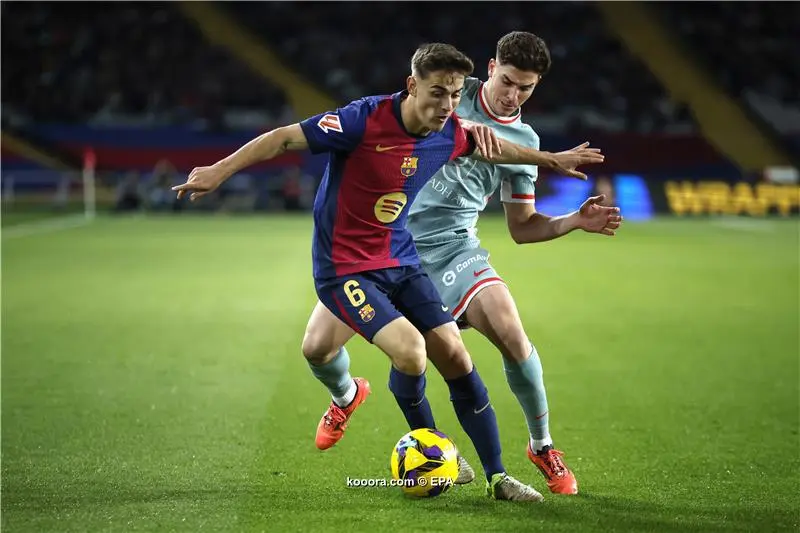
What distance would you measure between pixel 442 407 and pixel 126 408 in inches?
76.6

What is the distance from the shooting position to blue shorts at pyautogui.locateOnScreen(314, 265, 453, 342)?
503 cm

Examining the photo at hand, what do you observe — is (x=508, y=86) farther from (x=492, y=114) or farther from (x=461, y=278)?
(x=461, y=278)

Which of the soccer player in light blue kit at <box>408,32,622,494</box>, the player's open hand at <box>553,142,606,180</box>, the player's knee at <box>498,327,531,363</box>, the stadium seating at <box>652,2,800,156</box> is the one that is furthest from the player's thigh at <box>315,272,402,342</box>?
the stadium seating at <box>652,2,800,156</box>

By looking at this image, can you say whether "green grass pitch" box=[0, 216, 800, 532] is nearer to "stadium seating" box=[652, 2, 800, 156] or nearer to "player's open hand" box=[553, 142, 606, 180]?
"player's open hand" box=[553, 142, 606, 180]

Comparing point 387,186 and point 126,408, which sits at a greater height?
point 387,186

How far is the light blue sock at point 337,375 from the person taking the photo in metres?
5.60

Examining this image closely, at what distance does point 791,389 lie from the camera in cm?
787

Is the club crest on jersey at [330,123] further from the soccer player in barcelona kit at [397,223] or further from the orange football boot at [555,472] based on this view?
the orange football boot at [555,472]

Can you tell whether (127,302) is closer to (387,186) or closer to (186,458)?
(186,458)

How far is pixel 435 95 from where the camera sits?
16.1 feet

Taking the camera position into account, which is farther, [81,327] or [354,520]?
[81,327]

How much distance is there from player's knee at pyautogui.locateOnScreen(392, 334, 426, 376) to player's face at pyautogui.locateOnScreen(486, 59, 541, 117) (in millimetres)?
1269

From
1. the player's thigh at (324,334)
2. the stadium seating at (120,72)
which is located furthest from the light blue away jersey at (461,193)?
the stadium seating at (120,72)

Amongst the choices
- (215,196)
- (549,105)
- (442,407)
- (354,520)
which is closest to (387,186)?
(354,520)
